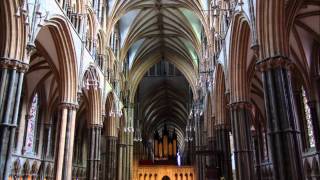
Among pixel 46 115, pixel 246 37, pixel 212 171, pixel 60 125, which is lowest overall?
pixel 212 171

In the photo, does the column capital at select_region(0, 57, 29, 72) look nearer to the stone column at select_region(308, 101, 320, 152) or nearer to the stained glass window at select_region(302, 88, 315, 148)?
the stone column at select_region(308, 101, 320, 152)

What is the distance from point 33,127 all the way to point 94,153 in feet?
20.0

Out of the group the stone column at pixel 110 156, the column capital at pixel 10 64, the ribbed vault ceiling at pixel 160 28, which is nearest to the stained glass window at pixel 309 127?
the ribbed vault ceiling at pixel 160 28

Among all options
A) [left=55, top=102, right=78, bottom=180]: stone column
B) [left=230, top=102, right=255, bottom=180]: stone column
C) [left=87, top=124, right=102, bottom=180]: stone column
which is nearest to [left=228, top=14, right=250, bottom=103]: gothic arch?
[left=230, top=102, right=255, bottom=180]: stone column

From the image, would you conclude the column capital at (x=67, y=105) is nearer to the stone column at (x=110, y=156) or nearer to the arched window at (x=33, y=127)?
the arched window at (x=33, y=127)

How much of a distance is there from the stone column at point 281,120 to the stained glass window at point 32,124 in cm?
1793

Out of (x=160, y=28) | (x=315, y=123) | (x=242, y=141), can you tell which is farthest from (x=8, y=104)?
(x=160, y=28)

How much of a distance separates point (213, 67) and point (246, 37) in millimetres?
7544

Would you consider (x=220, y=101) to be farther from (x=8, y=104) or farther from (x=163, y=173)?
(x=163, y=173)

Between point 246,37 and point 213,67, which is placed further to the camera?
point 213,67

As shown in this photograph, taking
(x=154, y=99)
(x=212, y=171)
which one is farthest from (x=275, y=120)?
(x=154, y=99)

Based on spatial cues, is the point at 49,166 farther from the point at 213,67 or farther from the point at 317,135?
the point at 317,135

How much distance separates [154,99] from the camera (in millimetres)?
48031

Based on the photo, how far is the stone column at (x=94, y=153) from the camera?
20.4 metres
